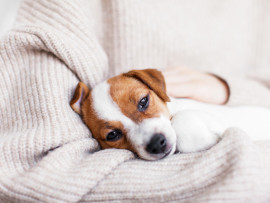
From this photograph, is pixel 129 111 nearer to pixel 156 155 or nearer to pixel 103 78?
pixel 156 155

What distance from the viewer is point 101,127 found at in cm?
166

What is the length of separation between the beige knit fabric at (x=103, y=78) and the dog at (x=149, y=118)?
3.5 inches

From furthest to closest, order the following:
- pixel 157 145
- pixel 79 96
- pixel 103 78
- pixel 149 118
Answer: pixel 103 78, pixel 79 96, pixel 149 118, pixel 157 145

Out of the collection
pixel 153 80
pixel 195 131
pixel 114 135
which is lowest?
pixel 114 135

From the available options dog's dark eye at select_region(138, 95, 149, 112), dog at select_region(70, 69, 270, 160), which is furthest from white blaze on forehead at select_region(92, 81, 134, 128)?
dog's dark eye at select_region(138, 95, 149, 112)

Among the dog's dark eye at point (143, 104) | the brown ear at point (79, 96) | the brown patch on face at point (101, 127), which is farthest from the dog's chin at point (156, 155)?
the brown ear at point (79, 96)

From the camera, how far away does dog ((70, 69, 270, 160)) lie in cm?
149

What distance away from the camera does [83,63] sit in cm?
173

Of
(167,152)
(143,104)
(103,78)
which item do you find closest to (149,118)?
(143,104)

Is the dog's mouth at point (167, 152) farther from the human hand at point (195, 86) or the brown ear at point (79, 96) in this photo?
the brown ear at point (79, 96)

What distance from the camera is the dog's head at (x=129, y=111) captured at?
4.93ft

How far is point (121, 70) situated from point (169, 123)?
2.48 feet

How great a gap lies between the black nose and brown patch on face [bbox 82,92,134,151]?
0.17 metres

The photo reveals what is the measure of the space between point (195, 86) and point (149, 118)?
23.8 inches
